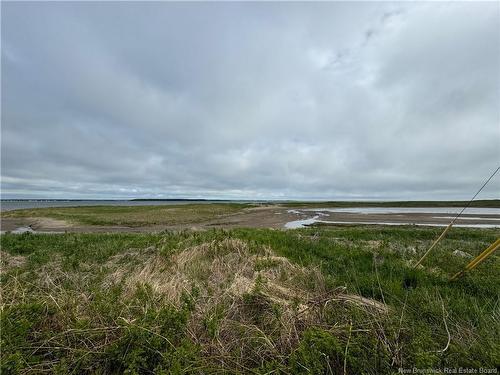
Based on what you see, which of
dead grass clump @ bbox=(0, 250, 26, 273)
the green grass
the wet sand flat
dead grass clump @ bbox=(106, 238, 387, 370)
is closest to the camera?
dead grass clump @ bbox=(106, 238, 387, 370)

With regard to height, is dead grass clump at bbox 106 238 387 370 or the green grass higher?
dead grass clump at bbox 106 238 387 370

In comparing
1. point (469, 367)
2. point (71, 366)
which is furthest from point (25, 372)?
point (469, 367)

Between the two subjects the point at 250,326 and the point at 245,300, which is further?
the point at 245,300

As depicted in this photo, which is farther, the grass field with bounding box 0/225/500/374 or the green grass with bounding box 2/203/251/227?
the green grass with bounding box 2/203/251/227

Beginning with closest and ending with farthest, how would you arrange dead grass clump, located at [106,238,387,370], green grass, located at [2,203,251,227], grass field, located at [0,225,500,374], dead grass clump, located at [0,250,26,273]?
grass field, located at [0,225,500,374] → dead grass clump, located at [106,238,387,370] → dead grass clump, located at [0,250,26,273] → green grass, located at [2,203,251,227]

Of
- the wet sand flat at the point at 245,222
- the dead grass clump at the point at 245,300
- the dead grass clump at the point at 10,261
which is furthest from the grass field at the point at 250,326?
the wet sand flat at the point at 245,222

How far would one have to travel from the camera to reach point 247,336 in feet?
10.6

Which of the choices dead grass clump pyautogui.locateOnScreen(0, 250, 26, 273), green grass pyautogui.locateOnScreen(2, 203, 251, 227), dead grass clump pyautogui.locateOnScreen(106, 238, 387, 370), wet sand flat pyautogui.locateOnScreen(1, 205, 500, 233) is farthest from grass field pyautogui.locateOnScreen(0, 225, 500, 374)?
green grass pyautogui.locateOnScreen(2, 203, 251, 227)

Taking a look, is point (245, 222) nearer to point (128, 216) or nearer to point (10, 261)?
point (128, 216)

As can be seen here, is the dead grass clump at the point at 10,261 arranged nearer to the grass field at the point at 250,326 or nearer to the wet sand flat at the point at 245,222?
the grass field at the point at 250,326

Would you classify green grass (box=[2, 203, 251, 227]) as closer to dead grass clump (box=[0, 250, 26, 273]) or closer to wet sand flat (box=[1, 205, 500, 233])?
wet sand flat (box=[1, 205, 500, 233])

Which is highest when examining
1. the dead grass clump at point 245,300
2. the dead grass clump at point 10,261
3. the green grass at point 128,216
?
the dead grass clump at point 245,300

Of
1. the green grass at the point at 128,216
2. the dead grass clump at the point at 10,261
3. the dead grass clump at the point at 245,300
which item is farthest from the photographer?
the green grass at the point at 128,216

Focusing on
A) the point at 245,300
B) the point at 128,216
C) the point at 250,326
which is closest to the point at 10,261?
the point at 245,300
